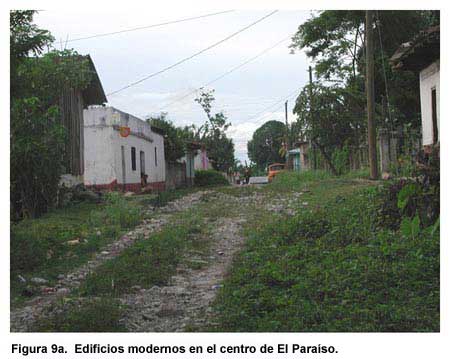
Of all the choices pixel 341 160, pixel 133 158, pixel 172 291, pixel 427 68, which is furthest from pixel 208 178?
pixel 172 291

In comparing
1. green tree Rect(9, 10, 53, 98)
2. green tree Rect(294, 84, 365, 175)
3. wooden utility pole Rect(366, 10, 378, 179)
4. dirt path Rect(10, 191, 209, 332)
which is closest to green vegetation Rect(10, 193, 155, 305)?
dirt path Rect(10, 191, 209, 332)

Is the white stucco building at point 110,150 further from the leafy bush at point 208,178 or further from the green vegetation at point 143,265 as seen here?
the leafy bush at point 208,178

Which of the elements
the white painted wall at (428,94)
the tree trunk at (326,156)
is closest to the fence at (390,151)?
the tree trunk at (326,156)

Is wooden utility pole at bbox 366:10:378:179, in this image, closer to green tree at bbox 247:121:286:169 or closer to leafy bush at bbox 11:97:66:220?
leafy bush at bbox 11:97:66:220

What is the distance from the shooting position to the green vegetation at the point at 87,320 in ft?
15.3

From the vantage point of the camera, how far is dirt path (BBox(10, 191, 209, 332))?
5.17 meters

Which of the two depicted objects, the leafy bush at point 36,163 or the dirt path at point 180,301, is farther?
the leafy bush at point 36,163

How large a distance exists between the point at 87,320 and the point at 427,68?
861 cm

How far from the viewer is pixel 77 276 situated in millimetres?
6980

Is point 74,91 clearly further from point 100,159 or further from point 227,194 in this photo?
point 227,194

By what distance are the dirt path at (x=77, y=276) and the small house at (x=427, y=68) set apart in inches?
213

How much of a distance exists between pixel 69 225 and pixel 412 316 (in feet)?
23.9

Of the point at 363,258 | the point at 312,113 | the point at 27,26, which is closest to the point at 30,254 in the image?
the point at 27,26

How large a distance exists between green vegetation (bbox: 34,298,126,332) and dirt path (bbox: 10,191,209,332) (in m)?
0.23
